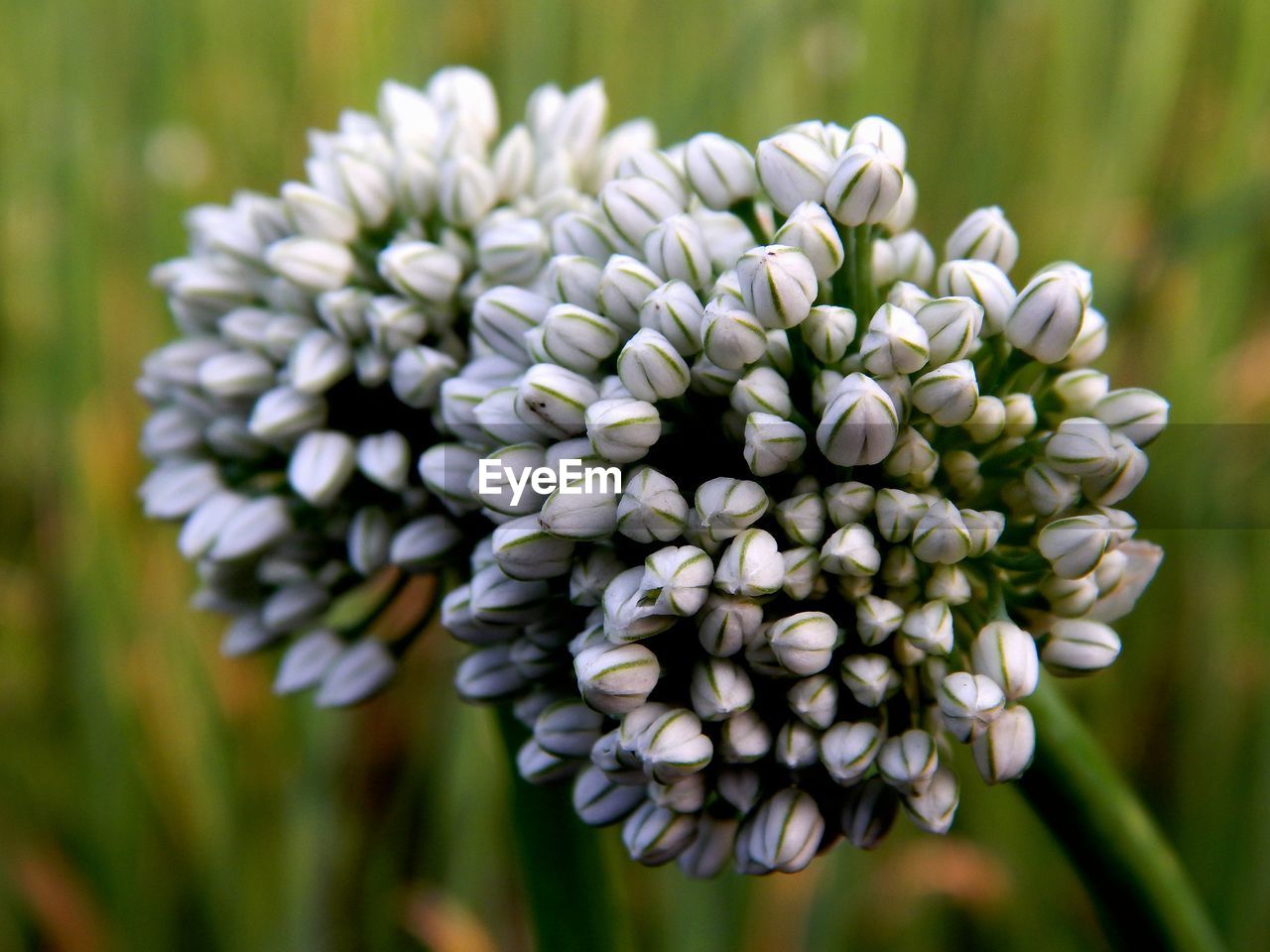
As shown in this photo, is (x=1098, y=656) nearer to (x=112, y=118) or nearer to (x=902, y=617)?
(x=902, y=617)

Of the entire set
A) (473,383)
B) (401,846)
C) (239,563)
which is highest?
(473,383)

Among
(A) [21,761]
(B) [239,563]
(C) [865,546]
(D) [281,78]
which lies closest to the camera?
(C) [865,546]

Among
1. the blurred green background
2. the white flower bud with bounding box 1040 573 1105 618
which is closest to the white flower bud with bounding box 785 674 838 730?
the white flower bud with bounding box 1040 573 1105 618

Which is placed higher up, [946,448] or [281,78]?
[281,78]

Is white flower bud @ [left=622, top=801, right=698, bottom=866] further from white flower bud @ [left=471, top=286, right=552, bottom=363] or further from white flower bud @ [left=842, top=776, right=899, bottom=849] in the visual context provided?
white flower bud @ [left=471, top=286, right=552, bottom=363]

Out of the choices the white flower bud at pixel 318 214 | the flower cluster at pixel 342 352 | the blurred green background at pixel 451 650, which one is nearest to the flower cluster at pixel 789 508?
the flower cluster at pixel 342 352

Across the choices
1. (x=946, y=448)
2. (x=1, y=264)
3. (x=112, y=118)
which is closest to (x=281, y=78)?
(x=112, y=118)

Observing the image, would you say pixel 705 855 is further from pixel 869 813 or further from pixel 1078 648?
pixel 1078 648
